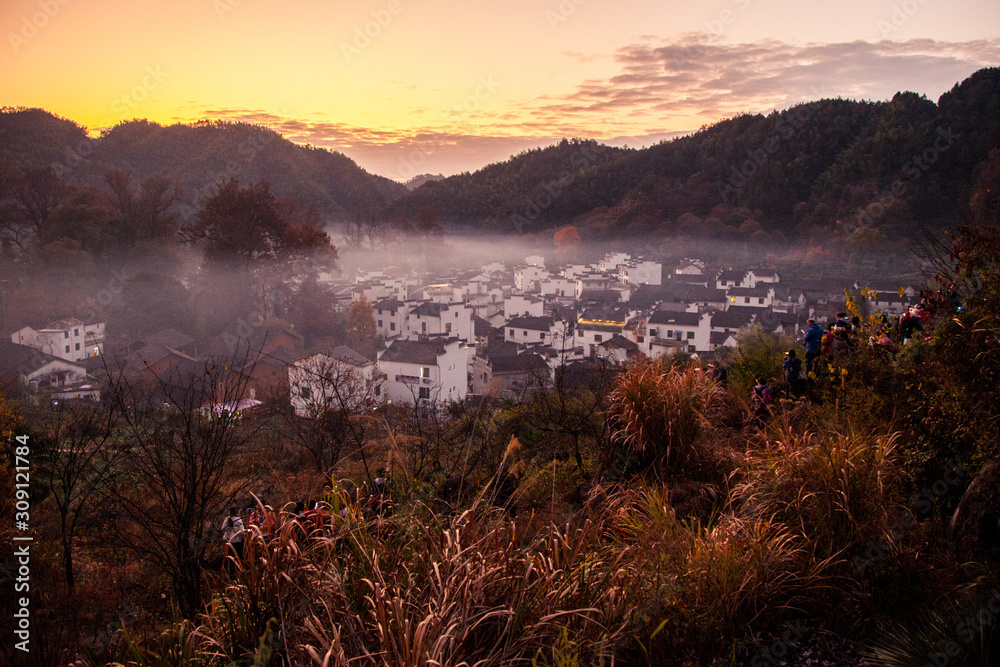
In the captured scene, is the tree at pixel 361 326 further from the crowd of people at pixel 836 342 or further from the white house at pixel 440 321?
the crowd of people at pixel 836 342

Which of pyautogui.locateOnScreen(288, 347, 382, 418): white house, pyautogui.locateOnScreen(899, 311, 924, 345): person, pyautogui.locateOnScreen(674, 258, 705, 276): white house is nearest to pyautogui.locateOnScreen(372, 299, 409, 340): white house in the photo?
pyautogui.locateOnScreen(288, 347, 382, 418): white house

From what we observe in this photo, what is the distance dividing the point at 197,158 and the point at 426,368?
43.4 metres

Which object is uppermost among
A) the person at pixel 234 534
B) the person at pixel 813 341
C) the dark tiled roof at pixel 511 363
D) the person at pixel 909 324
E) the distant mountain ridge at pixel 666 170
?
the distant mountain ridge at pixel 666 170

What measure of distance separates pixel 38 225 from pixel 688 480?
35477mm

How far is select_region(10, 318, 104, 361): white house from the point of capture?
2242cm

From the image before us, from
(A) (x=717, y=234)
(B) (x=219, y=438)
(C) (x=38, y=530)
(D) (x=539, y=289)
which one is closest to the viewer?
(B) (x=219, y=438)

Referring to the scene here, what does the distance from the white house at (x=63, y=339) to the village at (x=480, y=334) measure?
0.05 metres

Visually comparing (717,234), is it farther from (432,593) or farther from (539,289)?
(432,593)

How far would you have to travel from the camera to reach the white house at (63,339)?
22.4 m

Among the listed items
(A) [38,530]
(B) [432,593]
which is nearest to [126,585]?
(A) [38,530]

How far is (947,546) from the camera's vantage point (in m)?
2.52

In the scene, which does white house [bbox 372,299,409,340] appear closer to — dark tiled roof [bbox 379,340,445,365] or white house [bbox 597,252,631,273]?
dark tiled roof [bbox 379,340,445,365]

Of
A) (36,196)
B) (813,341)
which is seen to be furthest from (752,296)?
(36,196)

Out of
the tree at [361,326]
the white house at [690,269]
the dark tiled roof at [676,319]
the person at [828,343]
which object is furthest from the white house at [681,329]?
the person at [828,343]
